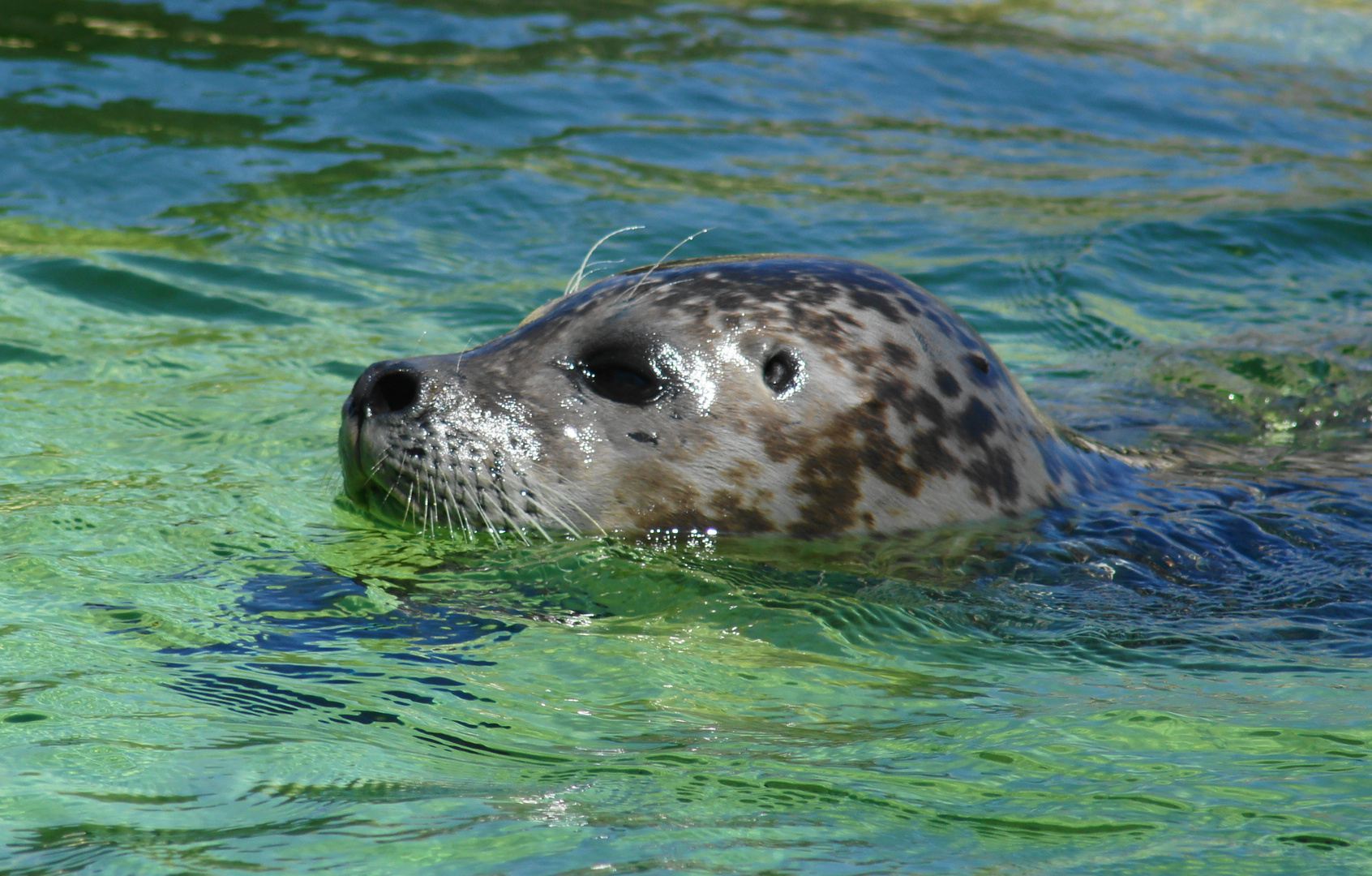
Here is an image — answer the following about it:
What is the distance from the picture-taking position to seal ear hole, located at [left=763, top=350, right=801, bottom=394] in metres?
4.09

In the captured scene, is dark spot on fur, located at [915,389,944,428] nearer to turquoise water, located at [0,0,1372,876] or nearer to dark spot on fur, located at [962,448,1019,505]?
dark spot on fur, located at [962,448,1019,505]

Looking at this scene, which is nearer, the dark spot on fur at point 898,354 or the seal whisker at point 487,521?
the seal whisker at point 487,521

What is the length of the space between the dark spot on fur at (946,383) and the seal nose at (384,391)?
134 centimetres

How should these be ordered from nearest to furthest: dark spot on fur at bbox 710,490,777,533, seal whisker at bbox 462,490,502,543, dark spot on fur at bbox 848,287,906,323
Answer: seal whisker at bbox 462,490,502,543 → dark spot on fur at bbox 710,490,777,533 → dark spot on fur at bbox 848,287,906,323

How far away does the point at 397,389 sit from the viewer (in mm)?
4004

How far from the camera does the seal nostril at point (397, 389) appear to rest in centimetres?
398

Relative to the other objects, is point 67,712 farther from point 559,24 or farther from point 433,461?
point 559,24

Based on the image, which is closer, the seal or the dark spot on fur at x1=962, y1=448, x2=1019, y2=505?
the seal

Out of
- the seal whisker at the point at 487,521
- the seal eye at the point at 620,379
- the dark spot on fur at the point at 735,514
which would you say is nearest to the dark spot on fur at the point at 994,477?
the dark spot on fur at the point at 735,514

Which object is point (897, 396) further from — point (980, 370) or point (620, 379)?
point (620, 379)

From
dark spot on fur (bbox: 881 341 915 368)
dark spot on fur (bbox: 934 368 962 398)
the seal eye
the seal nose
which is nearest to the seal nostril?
the seal nose

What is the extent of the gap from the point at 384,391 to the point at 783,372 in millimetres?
1012

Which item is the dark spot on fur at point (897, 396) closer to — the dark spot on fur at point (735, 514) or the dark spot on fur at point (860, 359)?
the dark spot on fur at point (860, 359)

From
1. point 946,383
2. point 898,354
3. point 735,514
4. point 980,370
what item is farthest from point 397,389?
point 980,370
